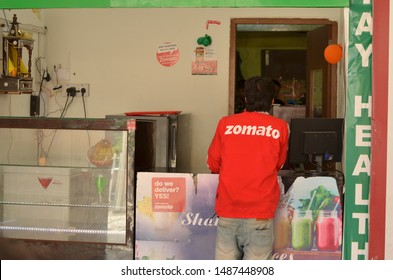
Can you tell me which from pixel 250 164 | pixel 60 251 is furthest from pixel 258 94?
pixel 60 251

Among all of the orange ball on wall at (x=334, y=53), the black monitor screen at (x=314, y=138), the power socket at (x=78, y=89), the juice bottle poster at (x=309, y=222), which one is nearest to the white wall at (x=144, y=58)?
the power socket at (x=78, y=89)

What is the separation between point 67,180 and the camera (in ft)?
14.5

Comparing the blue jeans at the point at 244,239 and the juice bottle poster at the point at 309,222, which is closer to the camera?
the blue jeans at the point at 244,239

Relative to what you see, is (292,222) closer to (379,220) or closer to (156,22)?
(379,220)

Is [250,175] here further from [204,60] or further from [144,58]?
[144,58]

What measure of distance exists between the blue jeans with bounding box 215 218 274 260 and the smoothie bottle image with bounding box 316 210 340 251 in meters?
0.70

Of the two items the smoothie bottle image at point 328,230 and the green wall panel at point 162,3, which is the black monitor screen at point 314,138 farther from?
the green wall panel at point 162,3

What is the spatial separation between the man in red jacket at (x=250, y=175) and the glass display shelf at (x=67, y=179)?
0.86 m

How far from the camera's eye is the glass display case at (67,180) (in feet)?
13.8

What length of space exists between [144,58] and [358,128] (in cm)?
294

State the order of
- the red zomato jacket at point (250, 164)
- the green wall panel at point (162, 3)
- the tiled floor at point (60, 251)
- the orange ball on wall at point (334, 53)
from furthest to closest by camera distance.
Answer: the orange ball on wall at point (334, 53) < the tiled floor at point (60, 251) < the green wall panel at point (162, 3) < the red zomato jacket at point (250, 164)

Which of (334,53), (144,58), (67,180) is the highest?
(144,58)

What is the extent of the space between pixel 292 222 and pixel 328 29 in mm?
2652
